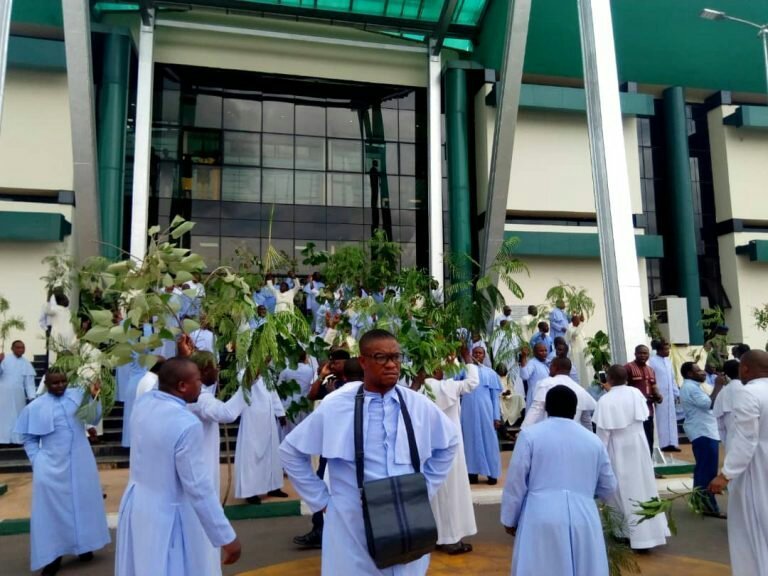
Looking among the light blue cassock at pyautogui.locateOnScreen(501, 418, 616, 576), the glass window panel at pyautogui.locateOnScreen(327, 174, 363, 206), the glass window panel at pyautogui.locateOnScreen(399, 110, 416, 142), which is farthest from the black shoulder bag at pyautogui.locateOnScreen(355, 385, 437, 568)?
the glass window panel at pyautogui.locateOnScreen(399, 110, 416, 142)

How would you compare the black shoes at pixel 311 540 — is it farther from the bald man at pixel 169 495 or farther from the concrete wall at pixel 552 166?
the concrete wall at pixel 552 166

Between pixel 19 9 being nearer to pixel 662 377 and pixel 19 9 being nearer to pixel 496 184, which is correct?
pixel 496 184

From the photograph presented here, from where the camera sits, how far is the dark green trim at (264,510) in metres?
6.93

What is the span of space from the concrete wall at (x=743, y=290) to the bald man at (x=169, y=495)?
2033cm

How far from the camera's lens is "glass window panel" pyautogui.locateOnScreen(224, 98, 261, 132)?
19062 millimetres

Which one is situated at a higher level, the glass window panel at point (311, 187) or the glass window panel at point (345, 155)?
the glass window panel at point (345, 155)

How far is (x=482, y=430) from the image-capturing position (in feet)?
28.0

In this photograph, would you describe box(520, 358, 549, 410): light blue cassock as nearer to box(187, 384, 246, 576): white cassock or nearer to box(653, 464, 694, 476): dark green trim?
box(653, 464, 694, 476): dark green trim

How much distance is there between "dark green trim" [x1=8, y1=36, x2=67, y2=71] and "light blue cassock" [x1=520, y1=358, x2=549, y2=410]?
13072mm

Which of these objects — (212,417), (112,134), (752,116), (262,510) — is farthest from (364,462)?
(752,116)

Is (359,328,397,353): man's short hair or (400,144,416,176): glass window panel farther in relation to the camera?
(400,144,416,176): glass window panel

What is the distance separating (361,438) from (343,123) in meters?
18.0

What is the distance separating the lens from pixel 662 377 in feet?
34.9

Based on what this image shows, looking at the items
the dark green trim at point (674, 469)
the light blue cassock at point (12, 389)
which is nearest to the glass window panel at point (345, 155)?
the light blue cassock at point (12, 389)
